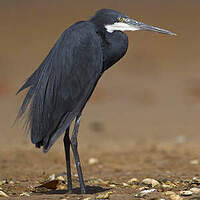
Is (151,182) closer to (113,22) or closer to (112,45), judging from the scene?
(112,45)

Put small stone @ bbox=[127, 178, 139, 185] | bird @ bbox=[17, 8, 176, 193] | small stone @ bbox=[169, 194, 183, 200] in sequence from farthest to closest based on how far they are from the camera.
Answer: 1. small stone @ bbox=[127, 178, 139, 185]
2. bird @ bbox=[17, 8, 176, 193]
3. small stone @ bbox=[169, 194, 183, 200]

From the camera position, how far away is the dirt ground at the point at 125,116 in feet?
21.1

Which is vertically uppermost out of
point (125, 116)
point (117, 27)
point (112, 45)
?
point (117, 27)

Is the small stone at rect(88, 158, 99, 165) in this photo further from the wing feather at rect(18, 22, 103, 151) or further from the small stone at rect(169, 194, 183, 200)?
the small stone at rect(169, 194, 183, 200)

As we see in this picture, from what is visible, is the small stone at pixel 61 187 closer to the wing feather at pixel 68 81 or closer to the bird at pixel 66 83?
the bird at pixel 66 83

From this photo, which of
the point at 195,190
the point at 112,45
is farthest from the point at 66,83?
the point at 195,190

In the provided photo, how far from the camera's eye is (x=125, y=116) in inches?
491

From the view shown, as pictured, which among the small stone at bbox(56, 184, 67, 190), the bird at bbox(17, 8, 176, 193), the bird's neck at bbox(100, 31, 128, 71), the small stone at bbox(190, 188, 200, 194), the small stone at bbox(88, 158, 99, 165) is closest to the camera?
the small stone at bbox(190, 188, 200, 194)

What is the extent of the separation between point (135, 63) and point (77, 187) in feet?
42.8

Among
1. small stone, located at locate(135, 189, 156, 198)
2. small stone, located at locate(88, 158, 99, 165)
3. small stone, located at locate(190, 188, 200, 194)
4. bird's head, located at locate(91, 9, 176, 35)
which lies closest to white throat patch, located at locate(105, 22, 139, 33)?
bird's head, located at locate(91, 9, 176, 35)

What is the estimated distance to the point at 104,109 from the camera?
1320 cm

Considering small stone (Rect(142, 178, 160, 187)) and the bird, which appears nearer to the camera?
the bird

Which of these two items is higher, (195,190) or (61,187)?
(195,190)

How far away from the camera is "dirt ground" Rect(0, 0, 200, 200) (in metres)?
6.42
